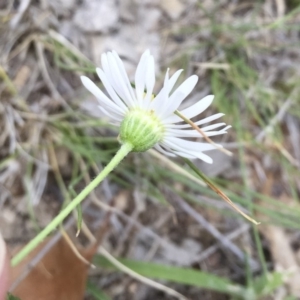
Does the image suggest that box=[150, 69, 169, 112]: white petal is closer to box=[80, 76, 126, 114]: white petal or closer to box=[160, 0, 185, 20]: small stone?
box=[80, 76, 126, 114]: white petal

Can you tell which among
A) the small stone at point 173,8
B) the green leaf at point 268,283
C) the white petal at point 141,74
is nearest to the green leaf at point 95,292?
the green leaf at point 268,283

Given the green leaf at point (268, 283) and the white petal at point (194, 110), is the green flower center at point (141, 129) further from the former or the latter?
the green leaf at point (268, 283)

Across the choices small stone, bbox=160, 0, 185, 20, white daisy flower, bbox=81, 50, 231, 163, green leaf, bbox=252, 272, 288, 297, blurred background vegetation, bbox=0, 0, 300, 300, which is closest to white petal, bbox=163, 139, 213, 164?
white daisy flower, bbox=81, 50, 231, 163

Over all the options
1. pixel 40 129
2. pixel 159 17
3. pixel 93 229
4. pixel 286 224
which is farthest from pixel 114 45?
pixel 286 224

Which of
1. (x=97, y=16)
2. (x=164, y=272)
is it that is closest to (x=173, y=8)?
(x=97, y=16)

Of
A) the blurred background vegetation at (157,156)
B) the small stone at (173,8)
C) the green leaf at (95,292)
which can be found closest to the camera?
the green leaf at (95,292)

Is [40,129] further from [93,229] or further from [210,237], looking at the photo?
[210,237]

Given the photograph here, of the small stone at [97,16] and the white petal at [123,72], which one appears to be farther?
the small stone at [97,16]
